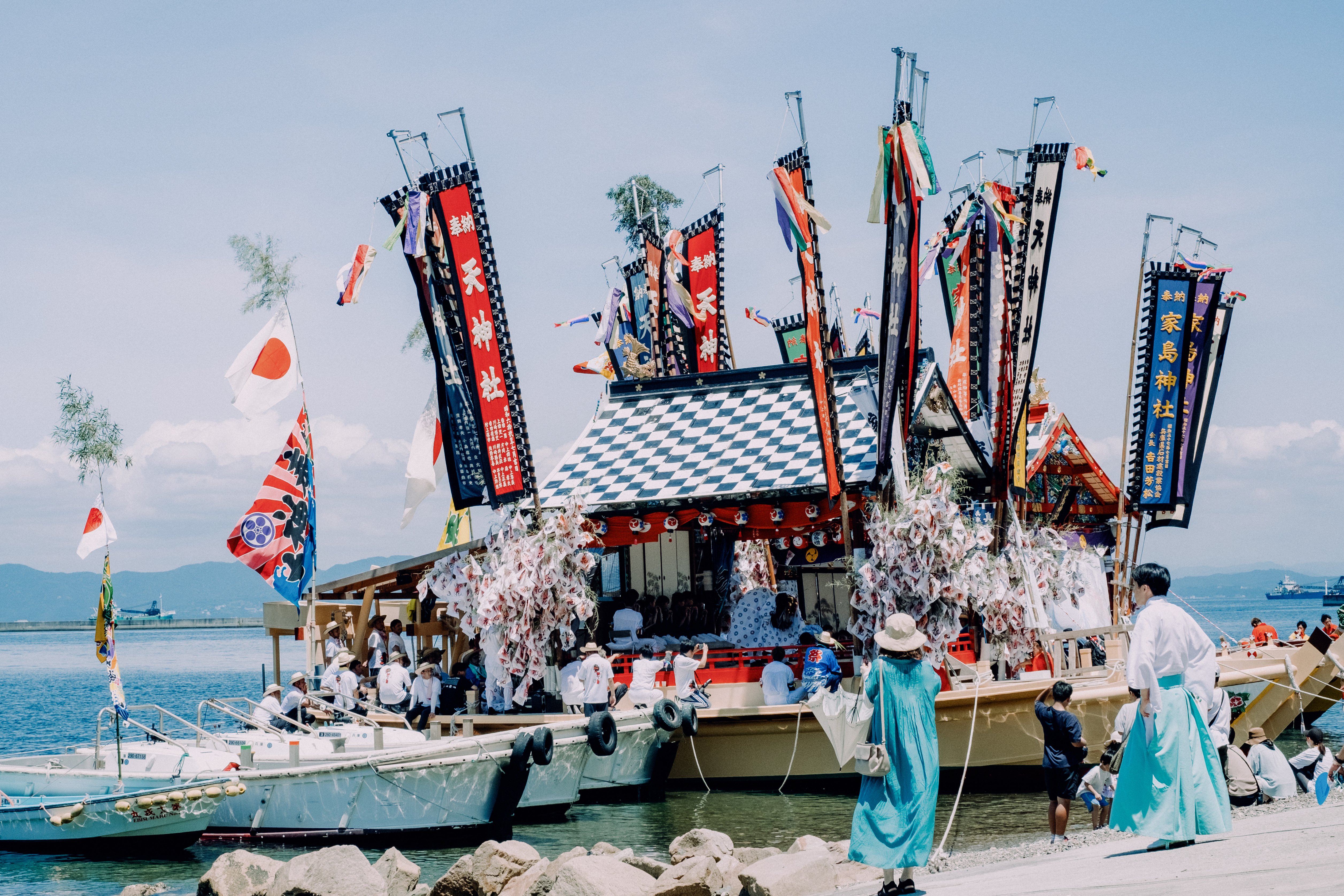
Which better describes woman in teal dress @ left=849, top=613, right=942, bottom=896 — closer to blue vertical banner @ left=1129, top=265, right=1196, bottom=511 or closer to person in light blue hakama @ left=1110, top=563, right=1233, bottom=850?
person in light blue hakama @ left=1110, top=563, right=1233, bottom=850

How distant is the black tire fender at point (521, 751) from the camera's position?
13070 mm

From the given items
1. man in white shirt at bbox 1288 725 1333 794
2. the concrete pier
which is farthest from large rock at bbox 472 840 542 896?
man in white shirt at bbox 1288 725 1333 794

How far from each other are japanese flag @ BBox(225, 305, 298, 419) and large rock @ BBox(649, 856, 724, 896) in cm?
1038

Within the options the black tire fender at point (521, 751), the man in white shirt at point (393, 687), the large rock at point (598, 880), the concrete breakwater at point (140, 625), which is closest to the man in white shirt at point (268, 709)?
the man in white shirt at point (393, 687)

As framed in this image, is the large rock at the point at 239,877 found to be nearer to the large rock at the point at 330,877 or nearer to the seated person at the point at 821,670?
the large rock at the point at 330,877

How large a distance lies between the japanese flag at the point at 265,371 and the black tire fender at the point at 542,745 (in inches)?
282

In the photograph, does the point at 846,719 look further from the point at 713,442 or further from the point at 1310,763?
the point at 713,442

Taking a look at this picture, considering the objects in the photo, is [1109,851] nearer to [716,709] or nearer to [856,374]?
[716,709]

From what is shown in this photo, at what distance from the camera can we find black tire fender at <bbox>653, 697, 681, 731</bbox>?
1491 centimetres

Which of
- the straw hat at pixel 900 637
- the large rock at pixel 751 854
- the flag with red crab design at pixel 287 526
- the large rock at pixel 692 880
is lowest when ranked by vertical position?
the large rock at pixel 751 854

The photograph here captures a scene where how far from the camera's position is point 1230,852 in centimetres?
675

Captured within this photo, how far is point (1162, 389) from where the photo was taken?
19.0m

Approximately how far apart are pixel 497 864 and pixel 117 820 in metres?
5.04

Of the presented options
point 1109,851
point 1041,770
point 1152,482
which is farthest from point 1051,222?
point 1109,851
